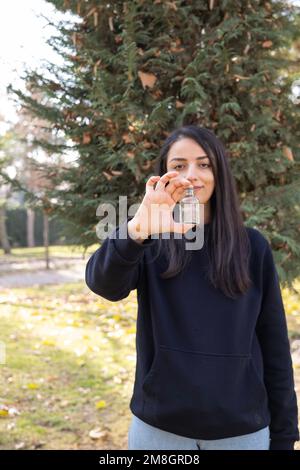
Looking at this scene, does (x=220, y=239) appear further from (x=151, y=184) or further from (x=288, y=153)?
(x=288, y=153)

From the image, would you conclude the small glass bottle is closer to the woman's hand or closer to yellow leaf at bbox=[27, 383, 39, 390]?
the woman's hand

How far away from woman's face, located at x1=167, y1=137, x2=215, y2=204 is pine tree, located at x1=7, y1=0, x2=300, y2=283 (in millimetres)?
1211

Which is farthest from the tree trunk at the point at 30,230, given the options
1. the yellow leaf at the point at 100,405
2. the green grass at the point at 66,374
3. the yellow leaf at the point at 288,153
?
the yellow leaf at the point at 288,153

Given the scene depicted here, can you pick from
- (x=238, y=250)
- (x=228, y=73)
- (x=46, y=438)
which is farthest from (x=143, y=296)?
(x=46, y=438)

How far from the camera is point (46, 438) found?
3.36 metres

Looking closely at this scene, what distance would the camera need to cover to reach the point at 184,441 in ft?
5.18

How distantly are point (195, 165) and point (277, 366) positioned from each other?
90 centimetres

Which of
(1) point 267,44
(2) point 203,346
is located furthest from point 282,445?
(1) point 267,44

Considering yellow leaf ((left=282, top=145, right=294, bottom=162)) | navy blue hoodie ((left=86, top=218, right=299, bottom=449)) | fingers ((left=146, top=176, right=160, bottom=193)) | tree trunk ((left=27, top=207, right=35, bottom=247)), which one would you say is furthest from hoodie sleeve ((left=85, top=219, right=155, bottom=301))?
tree trunk ((left=27, top=207, right=35, bottom=247))

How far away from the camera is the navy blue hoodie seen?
1.53m

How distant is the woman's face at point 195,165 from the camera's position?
1.75 metres

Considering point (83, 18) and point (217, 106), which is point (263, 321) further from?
point (83, 18)

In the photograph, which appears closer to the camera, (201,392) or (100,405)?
(201,392)
